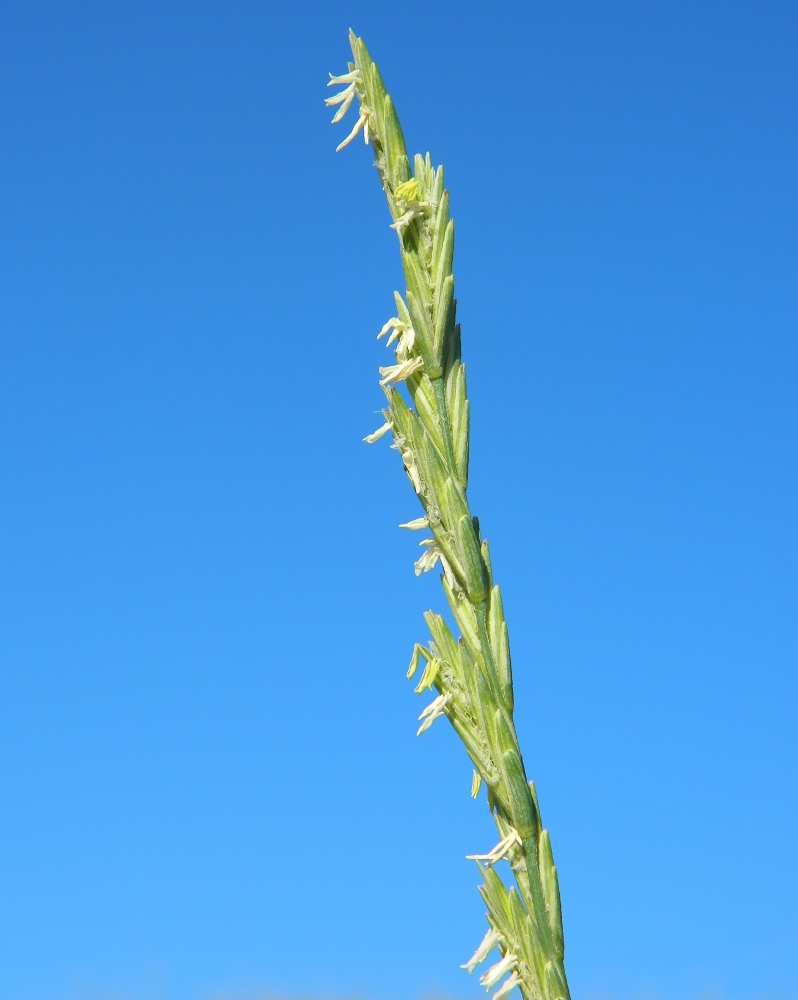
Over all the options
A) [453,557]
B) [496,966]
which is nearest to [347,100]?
[453,557]

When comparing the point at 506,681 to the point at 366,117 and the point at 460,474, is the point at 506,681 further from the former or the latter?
the point at 366,117

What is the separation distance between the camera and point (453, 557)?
293 centimetres

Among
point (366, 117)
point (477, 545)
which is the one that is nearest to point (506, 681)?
point (477, 545)

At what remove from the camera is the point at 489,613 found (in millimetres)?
2895

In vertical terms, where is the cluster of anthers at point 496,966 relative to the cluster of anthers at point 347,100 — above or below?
below

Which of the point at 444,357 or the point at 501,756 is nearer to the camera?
the point at 501,756

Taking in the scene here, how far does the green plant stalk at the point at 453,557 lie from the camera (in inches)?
109

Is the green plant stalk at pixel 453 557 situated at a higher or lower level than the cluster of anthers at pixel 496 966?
higher

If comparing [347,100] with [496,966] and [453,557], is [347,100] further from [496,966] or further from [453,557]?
[496,966]

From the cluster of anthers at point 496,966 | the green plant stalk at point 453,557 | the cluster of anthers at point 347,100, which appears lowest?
the cluster of anthers at point 496,966

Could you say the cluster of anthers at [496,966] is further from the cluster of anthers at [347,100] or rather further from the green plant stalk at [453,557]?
the cluster of anthers at [347,100]

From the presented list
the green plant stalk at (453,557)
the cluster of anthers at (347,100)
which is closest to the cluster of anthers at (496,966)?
the green plant stalk at (453,557)

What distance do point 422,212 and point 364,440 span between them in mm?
709

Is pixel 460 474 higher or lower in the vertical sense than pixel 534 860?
higher
